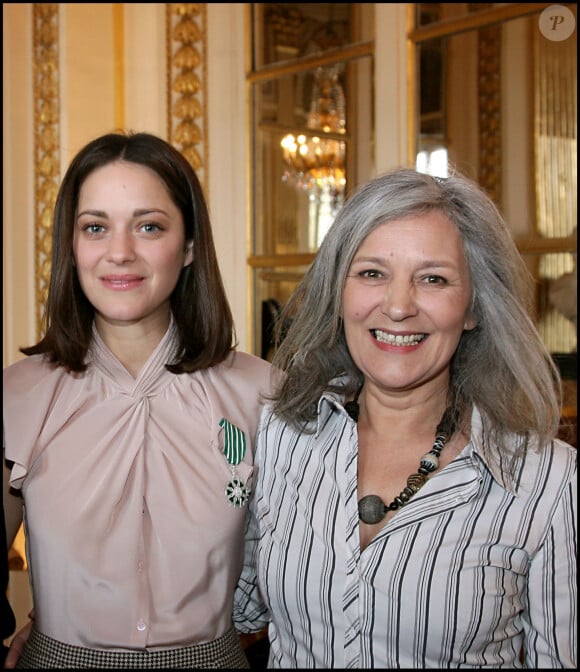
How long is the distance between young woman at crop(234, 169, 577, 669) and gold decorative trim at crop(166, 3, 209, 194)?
117 inches

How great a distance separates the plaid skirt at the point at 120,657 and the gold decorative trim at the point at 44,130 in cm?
328

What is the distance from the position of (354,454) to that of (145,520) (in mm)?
390

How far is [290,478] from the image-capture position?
1670 mm

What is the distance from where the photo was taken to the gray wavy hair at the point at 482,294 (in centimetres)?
157

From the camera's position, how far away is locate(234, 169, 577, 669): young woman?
144cm

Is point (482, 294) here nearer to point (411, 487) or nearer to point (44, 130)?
point (411, 487)

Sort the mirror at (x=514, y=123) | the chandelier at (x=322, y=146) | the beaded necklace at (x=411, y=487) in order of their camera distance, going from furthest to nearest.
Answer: the chandelier at (x=322, y=146)
the mirror at (x=514, y=123)
the beaded necklace at (x=411, y=487)

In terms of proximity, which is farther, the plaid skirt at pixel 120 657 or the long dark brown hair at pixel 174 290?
the long dark brown hair at pixel 174 290

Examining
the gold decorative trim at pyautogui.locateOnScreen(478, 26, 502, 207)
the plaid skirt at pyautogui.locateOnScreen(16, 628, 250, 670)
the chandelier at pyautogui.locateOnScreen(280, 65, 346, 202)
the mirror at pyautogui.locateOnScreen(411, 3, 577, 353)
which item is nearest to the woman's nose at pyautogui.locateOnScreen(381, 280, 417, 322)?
the plaid skirt at pyautogui.locateOnScreen(16, 628, 250, 670)

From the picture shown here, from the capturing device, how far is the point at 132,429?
173cm

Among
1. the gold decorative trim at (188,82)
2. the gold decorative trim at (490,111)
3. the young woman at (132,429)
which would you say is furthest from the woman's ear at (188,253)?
the gold decorative trim at (188,82)

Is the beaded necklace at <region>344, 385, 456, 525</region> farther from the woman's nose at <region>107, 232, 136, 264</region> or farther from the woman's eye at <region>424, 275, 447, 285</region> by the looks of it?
the woman's nose at <region>107, 232, 136, 264</region>

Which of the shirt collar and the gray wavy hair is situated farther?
the gray wavy hair

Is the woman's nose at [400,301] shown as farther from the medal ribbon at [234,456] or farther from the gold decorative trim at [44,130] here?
the gold decorative trim at [44,130]
